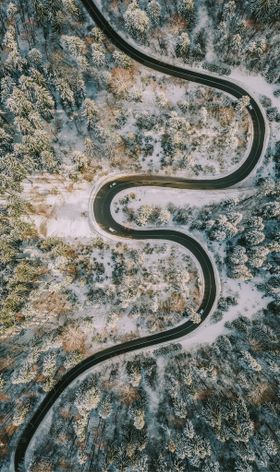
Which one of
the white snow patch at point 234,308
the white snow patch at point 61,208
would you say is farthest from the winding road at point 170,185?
the white snow patch at point 61,208

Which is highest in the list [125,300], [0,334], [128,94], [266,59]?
[266,59]

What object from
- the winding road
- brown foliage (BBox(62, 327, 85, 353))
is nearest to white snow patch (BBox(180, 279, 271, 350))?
the winding road

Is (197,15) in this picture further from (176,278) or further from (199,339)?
(199,339)

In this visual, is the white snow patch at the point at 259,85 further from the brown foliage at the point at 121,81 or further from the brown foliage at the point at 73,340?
the brown foliage at the point at 73,340

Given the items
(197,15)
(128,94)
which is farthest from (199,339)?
(197,15)

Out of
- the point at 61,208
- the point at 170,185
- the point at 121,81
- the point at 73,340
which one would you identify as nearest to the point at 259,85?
the point at 170,185

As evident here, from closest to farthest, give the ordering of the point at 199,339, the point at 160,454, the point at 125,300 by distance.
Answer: the point at 160,454 < the point at 125,300 < the point at 199,339

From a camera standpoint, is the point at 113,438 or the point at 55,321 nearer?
the point at 113,438

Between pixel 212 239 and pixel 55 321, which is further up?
pixel 212 239
